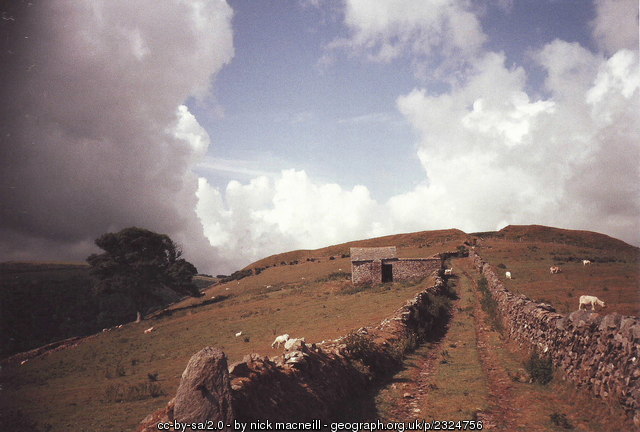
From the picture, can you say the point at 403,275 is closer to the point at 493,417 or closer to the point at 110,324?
the point at 493,417

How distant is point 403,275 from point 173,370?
32.0 metres

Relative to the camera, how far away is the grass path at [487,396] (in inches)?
289

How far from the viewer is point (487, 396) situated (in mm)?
9156

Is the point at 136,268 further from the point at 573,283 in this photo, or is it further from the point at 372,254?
the point at 573,283

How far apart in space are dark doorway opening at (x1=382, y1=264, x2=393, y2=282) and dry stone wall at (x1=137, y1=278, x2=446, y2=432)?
2891 centimetres

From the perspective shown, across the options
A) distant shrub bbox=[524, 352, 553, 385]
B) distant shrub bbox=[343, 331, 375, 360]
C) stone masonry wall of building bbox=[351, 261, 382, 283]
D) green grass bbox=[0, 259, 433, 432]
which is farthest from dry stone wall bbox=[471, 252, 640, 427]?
stone masonry wall of building bbox=[351, 261, 382, 283]

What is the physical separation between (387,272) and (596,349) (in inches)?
1392

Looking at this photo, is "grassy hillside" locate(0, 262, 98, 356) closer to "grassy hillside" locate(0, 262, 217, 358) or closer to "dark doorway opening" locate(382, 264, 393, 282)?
"grassy hillside" locate(0, 262, 217, 358)

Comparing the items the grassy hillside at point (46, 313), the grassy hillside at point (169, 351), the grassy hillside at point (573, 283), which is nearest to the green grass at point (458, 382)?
the grassy hillside at point (169, 351)

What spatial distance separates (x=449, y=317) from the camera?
70.5 feet

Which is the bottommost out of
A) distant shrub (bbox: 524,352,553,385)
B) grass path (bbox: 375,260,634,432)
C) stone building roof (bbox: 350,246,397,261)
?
grass path (bbox: 375,260,634,432)

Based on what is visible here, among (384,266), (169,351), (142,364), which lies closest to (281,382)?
(142,364)

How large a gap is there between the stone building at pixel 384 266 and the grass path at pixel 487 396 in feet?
88.3

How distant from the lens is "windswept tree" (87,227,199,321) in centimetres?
4897
